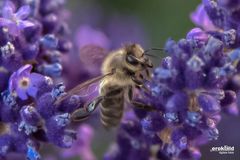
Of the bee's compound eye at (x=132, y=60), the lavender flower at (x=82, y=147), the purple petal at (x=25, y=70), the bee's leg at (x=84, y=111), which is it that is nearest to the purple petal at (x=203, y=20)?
the bee's compound eye at (x=132, y=60)

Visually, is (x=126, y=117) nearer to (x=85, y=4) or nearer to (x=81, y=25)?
(x=81, y=25)

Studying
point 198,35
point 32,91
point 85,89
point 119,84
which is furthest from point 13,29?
point 198,35

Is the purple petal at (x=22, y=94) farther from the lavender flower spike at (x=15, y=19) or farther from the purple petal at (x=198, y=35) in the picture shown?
the purple petal at (x=198, y=35)

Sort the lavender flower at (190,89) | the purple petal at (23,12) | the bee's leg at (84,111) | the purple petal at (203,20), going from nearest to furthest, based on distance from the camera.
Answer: the lavender flower at (190,89)
the bee's leg at (84,111)
the purple petal at (23,12)
the purple petal at (203,20)

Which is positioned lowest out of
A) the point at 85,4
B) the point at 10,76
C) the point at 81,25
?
the point at 10,76

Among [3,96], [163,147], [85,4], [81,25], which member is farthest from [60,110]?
[85,4]
